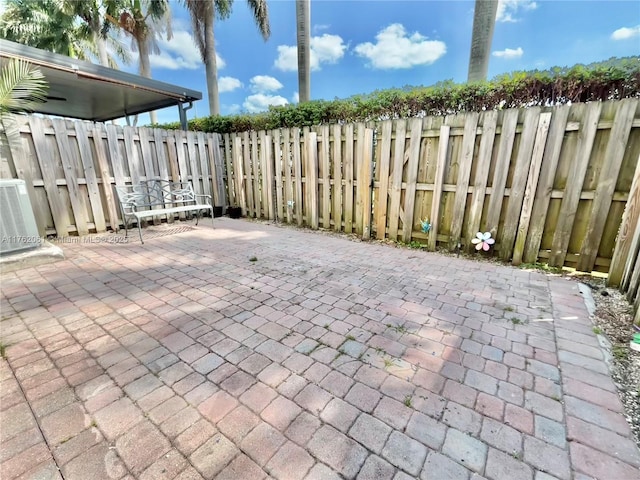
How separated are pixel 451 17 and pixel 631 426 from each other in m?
8.52

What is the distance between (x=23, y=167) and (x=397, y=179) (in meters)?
5.85

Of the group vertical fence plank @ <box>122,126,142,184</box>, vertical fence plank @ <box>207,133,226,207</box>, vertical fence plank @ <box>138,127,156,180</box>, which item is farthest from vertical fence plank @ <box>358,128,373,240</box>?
vertical fence plank @ <box>122,126,142,184</box>

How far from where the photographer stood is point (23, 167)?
4223 millimetres

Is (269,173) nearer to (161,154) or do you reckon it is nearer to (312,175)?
(312,175)

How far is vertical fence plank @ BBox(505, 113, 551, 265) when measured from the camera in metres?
3.24

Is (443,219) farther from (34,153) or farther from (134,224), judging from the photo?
(34,153)

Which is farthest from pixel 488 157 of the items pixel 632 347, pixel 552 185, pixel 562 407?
pixel 562 407

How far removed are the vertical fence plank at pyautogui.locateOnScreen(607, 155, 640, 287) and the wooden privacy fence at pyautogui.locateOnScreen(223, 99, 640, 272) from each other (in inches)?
1.5

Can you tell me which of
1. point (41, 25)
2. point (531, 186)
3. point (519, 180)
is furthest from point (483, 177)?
point (41, 25)

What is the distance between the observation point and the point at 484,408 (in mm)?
1464

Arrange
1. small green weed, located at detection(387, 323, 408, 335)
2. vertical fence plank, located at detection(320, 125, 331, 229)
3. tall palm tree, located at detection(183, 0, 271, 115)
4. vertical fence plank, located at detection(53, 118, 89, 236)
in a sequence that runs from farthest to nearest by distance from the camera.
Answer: tall palm tree, located at detection(183, 0, 271, 115), vertical fence plank, located at detection(320, 125, 331, 229), vertical fence plank, located at detection(53, 118, 89, 236), small green weed, located at detection(387, 323, 408, 335)

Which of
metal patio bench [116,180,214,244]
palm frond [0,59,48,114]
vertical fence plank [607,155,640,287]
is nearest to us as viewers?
vertical fence plank [607,155,640,287]

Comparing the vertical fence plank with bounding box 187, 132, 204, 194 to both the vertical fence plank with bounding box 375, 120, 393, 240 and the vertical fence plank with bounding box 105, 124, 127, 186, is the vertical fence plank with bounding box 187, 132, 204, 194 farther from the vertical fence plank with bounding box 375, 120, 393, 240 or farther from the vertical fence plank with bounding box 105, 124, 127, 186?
the vertical fence plank with bounding box 375, 120, 393, 240

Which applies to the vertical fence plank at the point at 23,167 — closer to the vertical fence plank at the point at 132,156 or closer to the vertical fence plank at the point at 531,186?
the vertical fence plank at the point at 132,156
